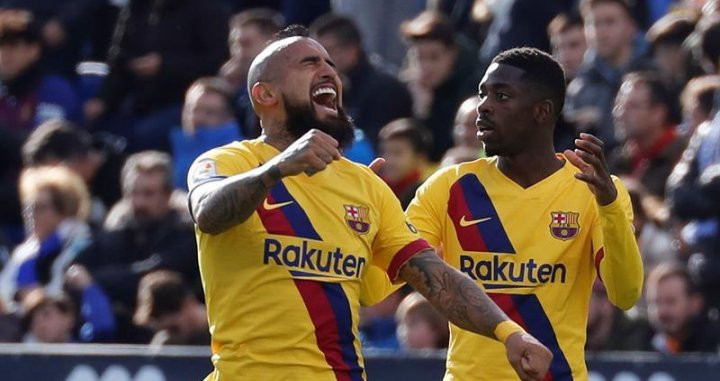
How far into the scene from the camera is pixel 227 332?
262 inches

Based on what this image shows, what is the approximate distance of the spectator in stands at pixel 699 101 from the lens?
11.4 metres

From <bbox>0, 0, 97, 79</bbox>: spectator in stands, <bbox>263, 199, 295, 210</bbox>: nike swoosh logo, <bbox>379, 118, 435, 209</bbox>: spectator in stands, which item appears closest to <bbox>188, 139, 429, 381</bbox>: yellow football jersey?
<bbox>263, 199, 295, 210</bbox>: nike swoosh logo

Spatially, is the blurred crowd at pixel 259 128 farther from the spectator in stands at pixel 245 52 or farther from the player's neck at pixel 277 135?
the player's neck at pixel 277 135

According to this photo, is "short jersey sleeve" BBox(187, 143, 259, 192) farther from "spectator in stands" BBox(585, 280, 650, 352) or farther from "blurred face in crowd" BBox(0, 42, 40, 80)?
"blurred face in crowd" BBox(0, 42, 40, 80)

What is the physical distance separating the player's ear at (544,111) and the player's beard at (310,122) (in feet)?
3.10

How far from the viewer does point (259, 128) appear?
13.1 meters

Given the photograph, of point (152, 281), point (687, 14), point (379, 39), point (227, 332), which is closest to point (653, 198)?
point (687, 14)

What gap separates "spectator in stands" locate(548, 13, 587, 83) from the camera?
12.7m

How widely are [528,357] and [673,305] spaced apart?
405 cm

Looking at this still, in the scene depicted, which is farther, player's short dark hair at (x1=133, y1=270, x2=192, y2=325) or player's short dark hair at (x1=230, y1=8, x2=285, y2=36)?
player's short dark hair at (x1=230, y1=8, x2=285, y2=36)

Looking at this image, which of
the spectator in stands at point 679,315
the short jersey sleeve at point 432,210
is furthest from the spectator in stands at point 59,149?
the short jersey sleeve at point 432,210

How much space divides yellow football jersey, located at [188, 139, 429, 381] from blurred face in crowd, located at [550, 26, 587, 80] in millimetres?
6176

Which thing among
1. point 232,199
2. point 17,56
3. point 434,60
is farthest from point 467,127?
point 232,199

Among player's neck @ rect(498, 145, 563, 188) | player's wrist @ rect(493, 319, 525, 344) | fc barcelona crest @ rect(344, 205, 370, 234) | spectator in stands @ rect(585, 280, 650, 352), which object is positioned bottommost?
spectator in stands @ rect(585, 280, 650, 352)
